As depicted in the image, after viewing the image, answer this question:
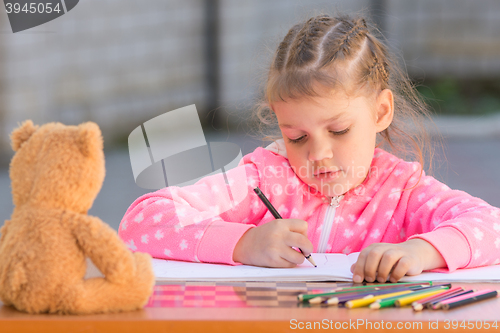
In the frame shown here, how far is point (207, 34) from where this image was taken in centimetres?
481

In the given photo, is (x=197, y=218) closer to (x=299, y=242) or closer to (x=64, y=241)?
(x=299, y=242)

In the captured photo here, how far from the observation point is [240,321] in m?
0.48

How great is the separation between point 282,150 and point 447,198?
0.32m

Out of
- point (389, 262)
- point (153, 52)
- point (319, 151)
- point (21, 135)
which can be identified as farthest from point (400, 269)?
point (153, 52)

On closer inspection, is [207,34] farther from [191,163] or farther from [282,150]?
[282,150]

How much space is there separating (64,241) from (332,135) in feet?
1.62

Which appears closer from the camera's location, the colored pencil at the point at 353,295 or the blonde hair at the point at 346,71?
the colored pencil at the point at 353,295

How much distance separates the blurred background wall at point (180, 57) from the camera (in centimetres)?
365

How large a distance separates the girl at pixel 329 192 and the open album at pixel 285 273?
0.02 m

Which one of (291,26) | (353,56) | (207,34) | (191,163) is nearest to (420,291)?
(353,56)

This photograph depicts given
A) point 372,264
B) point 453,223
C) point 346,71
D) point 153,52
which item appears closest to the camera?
point 372,264

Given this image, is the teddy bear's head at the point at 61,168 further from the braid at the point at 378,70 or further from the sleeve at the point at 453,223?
the braid at the point at 378,70

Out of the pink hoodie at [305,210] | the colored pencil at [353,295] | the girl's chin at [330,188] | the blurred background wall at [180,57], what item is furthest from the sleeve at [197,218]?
the blurred background wall at [180,57]

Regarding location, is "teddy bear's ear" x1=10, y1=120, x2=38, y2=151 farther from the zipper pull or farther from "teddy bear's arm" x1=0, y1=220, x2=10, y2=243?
the zipper pull
